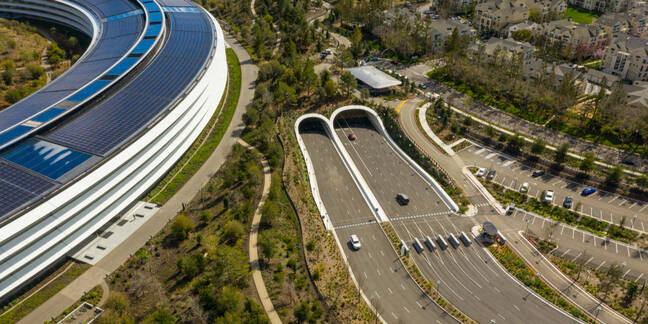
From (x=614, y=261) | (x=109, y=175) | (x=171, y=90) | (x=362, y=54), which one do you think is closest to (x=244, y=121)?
(x=171, y=90)

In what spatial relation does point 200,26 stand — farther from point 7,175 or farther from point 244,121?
point 7,175

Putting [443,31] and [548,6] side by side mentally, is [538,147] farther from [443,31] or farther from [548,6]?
[548,6]

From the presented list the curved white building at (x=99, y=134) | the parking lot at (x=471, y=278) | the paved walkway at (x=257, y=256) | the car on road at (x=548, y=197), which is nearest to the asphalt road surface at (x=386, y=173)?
the parking lot at (x=471, y=278)

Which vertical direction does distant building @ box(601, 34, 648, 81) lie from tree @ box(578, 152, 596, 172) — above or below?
above

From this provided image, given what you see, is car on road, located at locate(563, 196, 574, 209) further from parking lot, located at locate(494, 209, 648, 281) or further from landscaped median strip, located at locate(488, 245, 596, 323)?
landscaped median strip, located at locate(488, 245, 596, 323)

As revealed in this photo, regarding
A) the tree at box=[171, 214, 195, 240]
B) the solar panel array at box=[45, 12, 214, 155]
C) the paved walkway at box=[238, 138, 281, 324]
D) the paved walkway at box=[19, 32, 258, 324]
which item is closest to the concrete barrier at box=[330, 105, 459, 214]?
the paved walkway at box=[238, 138, 281, 324]

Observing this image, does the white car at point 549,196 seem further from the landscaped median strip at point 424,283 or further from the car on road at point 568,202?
the landscaped median strip at point 424,283
